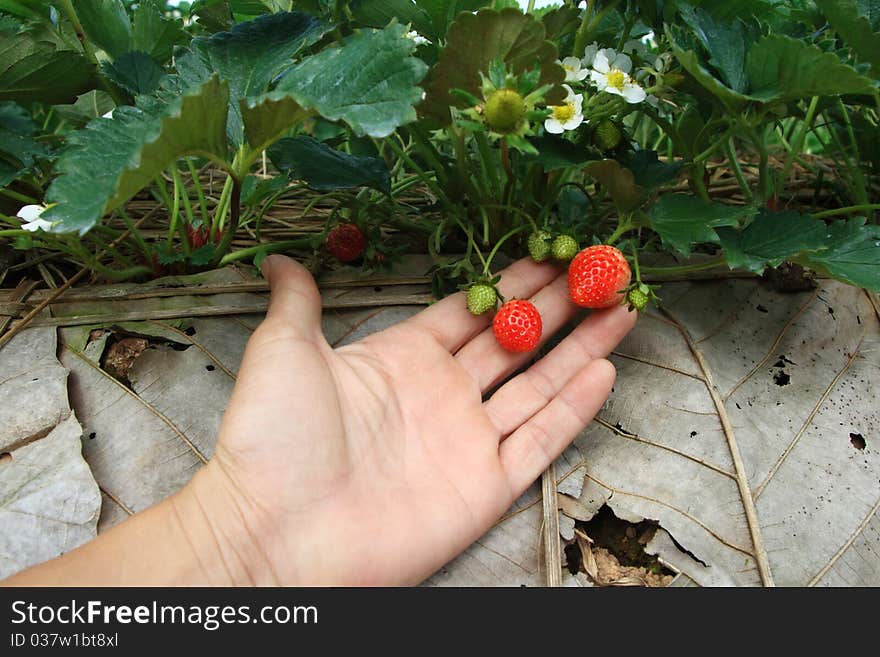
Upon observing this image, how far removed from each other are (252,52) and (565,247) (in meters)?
0.51

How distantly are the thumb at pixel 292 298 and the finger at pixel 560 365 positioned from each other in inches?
11.6

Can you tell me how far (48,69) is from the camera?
38.7 inches

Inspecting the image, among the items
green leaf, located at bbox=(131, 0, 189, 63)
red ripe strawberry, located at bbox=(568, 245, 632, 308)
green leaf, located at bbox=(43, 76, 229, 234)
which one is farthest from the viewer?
green leaf, located at bbox=(131, 0, 189, 63)

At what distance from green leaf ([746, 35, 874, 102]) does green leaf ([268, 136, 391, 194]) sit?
51cm

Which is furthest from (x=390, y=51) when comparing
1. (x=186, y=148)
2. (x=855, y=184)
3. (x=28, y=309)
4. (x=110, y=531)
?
(x=855, y=184)

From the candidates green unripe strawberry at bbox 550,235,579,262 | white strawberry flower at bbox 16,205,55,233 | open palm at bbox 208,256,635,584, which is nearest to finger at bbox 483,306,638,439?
open palm at bbox 208,256,635,584

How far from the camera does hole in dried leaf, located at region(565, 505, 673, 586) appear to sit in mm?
911

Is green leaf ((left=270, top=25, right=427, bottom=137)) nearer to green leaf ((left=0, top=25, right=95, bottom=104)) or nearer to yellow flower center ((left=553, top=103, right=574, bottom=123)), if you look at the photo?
yellow flower center ((left=553, top=103, right=574, bottom=123))

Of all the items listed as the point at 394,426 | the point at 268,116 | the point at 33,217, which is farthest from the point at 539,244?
the point at 33,217

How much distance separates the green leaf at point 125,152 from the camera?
655 millimetres

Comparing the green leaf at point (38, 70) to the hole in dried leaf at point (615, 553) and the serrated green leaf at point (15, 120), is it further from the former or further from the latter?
the hole in dried leaf at point (615, 553)

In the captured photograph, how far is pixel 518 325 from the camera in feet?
3.22
